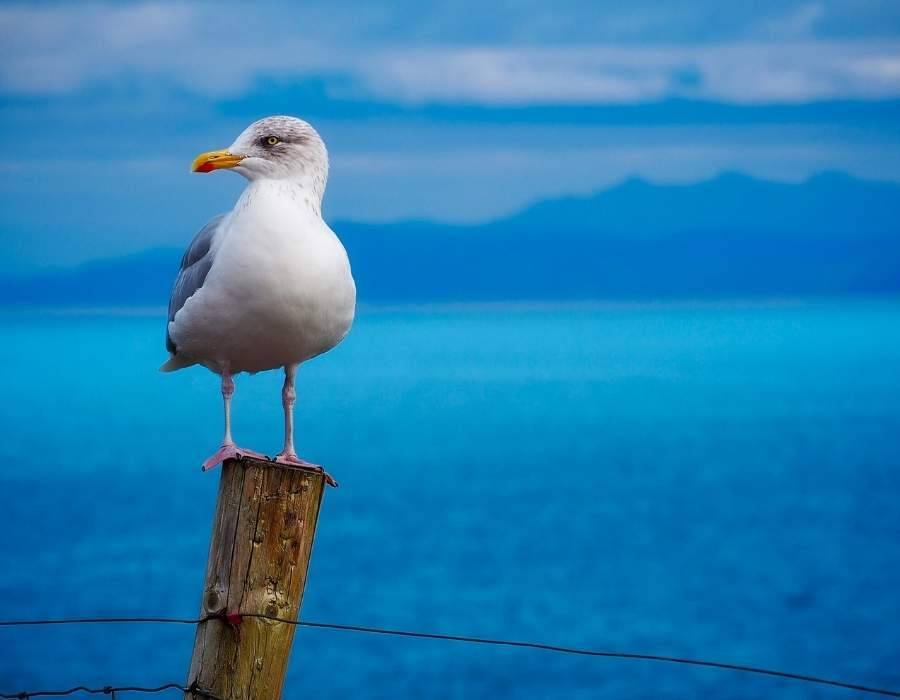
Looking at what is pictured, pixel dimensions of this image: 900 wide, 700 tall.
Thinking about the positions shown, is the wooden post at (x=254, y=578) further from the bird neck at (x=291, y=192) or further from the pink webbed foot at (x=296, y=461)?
the bird neck at (x=291, y=192)

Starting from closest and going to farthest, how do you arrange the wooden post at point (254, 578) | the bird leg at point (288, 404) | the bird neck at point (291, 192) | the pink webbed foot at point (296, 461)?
the wooden post at point (254, 578), the pink webbed foot at point (296, 461), the bird neck at point (291, 192), the bird leg at point (288, 404)

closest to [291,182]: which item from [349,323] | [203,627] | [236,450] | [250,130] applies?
[250,130]

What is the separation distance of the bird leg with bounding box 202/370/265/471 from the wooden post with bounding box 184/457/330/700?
0.55 ft

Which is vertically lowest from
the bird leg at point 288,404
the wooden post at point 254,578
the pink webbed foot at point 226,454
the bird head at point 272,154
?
the wooden post at point 254,578

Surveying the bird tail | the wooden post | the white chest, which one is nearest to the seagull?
the white chest

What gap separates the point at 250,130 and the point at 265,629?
1.63m

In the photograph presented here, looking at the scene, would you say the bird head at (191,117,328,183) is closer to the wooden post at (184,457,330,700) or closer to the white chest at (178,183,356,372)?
the white chest at (178,183,356,372)

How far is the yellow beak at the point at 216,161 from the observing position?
3631mm

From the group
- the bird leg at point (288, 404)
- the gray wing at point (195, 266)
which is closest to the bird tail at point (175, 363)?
the gray wing at point (195, 266)

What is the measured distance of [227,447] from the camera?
10.9ft

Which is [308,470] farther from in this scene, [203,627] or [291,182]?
[291,182]

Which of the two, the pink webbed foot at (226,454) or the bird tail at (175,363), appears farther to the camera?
the bird tail at (175,363)

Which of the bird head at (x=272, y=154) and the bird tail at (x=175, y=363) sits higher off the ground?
the bird head at (x=272, y=154)

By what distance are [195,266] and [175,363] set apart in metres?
0.54
